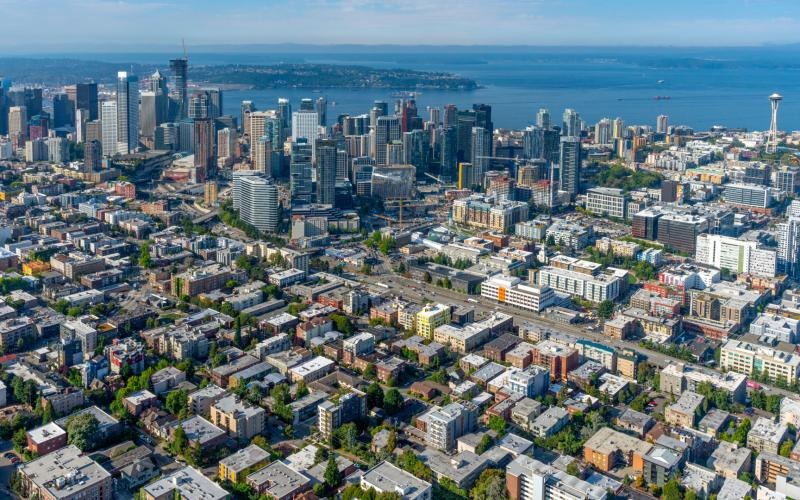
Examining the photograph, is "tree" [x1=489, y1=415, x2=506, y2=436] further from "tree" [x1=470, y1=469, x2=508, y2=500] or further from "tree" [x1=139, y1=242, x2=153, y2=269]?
"tree" [x1=139, y1=242, x2=153, y2=269]

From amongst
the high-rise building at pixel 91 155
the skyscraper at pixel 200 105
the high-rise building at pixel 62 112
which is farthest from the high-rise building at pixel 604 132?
the high-rise building at pixel 62 112

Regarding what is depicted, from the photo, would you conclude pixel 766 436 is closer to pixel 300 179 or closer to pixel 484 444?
pixel 484 444

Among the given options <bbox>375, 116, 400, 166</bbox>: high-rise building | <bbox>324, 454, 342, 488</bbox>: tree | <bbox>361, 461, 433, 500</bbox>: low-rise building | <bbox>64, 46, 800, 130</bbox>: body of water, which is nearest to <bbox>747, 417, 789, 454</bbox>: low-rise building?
<bbox>361, 461, 433, 500</bbox>: low-rise building

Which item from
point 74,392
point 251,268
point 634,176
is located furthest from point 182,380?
point 634,176

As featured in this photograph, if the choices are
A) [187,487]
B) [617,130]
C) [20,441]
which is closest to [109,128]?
[617,130]

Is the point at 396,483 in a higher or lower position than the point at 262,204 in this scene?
lower

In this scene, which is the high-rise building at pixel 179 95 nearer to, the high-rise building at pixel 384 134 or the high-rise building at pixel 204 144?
the high-rise building at pixel 204 144
